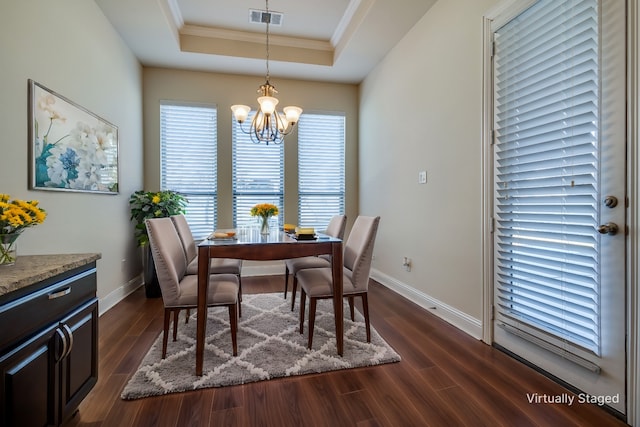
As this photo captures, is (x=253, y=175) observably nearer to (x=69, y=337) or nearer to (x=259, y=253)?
(x=259, y=253)

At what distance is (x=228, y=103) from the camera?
4.27 m

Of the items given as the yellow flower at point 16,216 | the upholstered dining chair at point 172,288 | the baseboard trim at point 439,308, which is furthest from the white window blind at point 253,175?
the yellow flower at point 16,216

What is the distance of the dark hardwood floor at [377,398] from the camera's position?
1.48 meters

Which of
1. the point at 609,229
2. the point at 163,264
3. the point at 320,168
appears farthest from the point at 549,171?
the point at 320,168

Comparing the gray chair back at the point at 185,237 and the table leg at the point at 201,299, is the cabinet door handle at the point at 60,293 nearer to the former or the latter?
the table leg at the point at 201,299

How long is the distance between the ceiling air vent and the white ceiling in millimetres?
55

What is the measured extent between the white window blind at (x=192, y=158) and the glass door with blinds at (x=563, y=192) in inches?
140

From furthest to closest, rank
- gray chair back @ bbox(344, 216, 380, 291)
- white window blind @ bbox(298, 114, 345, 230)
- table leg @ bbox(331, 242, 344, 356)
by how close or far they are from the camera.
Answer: white window blind @ bbox(298, 114, 345, 230) < gray chair back @ bbox(344, 216, 380, 291) < table leg @ bbox(331, 242, 344, 356)

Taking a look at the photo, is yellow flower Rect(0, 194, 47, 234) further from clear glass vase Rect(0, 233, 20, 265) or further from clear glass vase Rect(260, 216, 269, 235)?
clear glass vase Rect(260, 216, 269, 235)

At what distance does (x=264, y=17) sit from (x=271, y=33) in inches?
14.5

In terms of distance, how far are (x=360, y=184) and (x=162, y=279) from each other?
342cm

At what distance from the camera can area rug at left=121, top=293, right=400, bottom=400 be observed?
1.78 m

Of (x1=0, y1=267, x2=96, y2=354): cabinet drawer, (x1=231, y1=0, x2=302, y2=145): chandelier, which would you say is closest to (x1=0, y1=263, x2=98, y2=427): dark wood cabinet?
(x1=0, y1=267, x2=96, y2=354): cabinet drawer

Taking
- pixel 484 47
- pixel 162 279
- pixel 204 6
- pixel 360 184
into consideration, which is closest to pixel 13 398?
pixel 162 279
